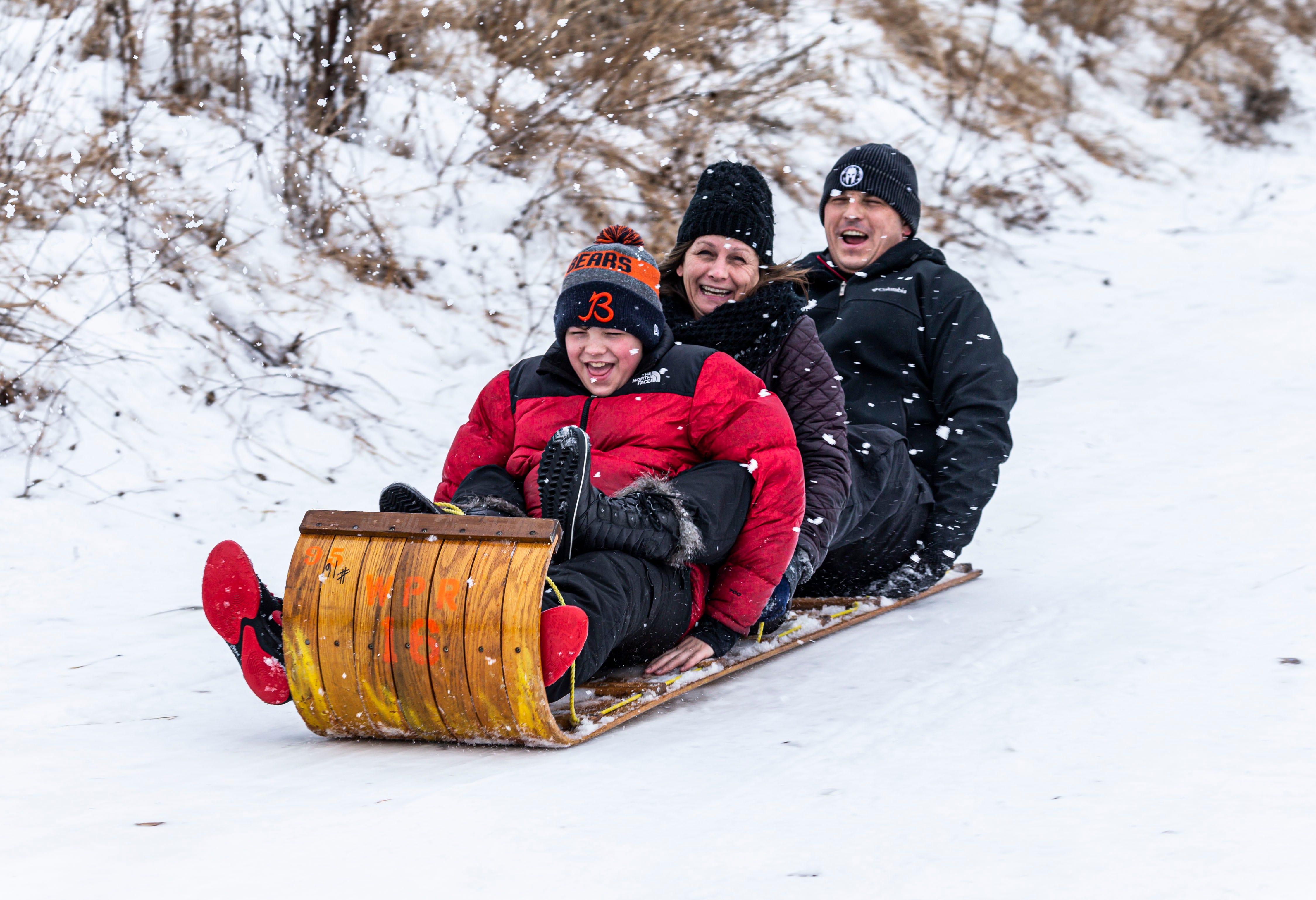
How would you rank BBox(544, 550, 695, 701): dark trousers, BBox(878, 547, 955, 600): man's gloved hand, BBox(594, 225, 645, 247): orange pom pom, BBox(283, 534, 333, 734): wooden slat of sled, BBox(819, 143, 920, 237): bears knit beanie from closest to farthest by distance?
BBox(283, 534, 333, 734): wooden slat of sled → BBox(544, 550, 695, 701): dark trousers → BBox(594, 225, 645, 247): orange pom pom → BBox(878, 547, 955, 600): man's gloved hand → BBox(819, 143, 920, 237): bears knit beanie

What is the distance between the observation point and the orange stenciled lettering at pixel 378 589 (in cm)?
208

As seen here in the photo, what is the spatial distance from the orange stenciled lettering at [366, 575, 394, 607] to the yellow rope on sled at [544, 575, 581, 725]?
0.91ft

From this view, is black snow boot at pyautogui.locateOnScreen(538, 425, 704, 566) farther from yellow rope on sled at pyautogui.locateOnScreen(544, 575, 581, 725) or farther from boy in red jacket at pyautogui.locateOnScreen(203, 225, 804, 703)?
yellow rope on sled at pyautogui.locateOnScreen(544, 575, 581, 725)

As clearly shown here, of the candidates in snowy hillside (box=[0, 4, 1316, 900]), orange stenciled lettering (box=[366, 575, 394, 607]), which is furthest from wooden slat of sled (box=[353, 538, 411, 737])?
snowy hillside (box=[0, 4, 1316, 900])

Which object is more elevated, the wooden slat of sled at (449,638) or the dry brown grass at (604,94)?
the dry brown grass at (604,94)

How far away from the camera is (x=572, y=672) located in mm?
2213

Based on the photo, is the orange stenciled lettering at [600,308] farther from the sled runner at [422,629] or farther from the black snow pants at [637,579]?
the sled runner at [422,629]

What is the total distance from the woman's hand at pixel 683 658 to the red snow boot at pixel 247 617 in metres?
0.76

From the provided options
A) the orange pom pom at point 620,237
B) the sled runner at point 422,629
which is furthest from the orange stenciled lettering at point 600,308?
the sled runner at point 422,629

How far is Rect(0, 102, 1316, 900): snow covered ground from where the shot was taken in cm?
150

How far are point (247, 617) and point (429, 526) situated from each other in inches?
14.5

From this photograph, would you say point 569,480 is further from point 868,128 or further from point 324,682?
point 868,128

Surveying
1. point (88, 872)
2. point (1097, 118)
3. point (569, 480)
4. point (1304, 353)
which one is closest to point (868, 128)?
point (1097, 118)

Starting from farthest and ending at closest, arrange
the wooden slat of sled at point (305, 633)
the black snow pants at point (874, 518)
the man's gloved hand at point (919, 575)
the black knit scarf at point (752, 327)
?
the man's gloved hand at point (919, 575), the black snow pants at point (874, 518), the black knit scarf at point (752, 327), the wooden slat of sled at point (305, 633)
